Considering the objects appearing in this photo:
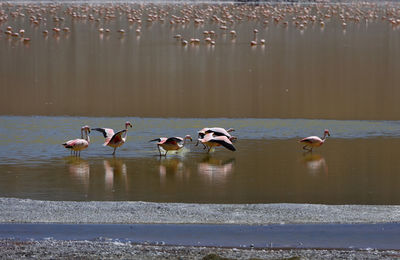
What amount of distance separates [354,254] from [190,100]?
14.7m

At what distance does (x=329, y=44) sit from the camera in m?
43.5

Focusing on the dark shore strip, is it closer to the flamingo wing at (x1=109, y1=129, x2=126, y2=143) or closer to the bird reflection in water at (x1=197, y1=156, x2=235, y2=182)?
the bird reflection in water at (x1=197, y1=156, x2=235, y2=182)

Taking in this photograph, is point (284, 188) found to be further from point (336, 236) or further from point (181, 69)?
point (181, 69)

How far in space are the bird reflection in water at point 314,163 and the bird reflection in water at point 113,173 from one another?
2881mm

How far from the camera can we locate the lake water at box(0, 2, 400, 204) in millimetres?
12875

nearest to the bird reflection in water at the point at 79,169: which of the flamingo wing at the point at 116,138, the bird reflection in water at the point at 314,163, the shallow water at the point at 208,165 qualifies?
the shallow water at the point at 208,165

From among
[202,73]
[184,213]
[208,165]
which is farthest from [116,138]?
[202,73]

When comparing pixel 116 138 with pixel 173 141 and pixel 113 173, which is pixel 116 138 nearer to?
pixel 173 141

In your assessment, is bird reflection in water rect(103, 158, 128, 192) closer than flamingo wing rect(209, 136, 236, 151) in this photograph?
Yes

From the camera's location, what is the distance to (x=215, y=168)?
14.3 metres

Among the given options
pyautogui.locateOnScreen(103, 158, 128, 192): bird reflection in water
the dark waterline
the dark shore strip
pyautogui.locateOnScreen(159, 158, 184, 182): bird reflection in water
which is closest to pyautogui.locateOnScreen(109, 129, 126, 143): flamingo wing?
pyautogui.locateOnScreen(103, 158, 128, 192): bird reflection in water

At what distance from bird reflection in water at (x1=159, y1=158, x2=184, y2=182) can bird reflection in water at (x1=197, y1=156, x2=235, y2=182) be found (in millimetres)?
317

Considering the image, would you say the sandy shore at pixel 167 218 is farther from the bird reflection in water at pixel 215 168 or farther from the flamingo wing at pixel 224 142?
the flamingo wing at pixel 224 142

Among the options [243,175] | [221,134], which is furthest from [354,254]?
[221,134]
